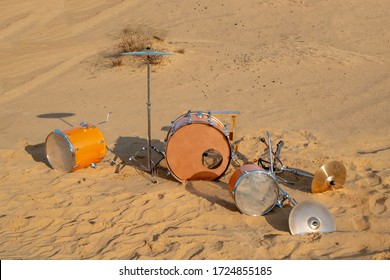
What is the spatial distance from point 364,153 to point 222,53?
572 cm

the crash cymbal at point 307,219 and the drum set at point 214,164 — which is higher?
the drum set at point 214,164

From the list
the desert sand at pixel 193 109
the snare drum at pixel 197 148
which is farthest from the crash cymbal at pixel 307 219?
the snare drum at pixel 197 148

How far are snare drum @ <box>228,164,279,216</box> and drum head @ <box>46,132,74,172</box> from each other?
7.96 feet

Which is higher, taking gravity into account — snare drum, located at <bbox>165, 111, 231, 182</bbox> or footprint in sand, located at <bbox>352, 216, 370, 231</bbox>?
snare drum, located at <bbox>165, 111, 231, 182</bbox>

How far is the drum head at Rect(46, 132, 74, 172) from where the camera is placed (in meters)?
6.70

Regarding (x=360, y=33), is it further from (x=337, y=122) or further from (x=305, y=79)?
(x=337, y=122)

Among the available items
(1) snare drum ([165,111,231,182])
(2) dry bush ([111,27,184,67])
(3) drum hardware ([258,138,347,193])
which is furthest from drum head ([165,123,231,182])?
(2) dry bush ([111,27,184,67])

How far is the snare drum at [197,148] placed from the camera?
243 inches

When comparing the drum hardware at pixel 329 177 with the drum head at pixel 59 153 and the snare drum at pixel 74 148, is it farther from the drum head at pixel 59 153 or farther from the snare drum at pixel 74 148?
the drum head at pixel 59 153

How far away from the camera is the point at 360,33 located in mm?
12391

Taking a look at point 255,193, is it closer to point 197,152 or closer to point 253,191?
point 253,191

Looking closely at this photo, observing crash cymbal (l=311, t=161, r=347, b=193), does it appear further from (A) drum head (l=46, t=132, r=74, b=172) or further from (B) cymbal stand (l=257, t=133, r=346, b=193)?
(A) drum head (l=46, t=132, r=74, b=172)

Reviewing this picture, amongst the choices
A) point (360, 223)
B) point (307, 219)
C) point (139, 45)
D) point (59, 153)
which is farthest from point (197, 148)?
point (139, 45)

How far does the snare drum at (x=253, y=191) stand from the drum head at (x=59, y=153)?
2427mm
